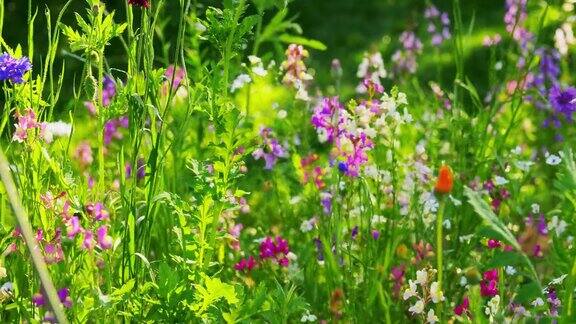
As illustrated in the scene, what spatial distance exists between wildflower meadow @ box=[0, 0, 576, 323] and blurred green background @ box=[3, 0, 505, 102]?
4.88 ft

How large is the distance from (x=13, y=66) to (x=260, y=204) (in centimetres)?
127

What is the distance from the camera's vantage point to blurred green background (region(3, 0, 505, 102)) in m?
4.81

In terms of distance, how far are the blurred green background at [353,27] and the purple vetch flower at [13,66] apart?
276cm

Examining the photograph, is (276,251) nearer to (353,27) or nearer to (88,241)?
(88,241)

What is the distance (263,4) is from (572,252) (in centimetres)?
85

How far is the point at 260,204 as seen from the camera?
9.64 ft

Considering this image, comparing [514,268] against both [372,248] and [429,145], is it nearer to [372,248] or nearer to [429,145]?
[372,248]

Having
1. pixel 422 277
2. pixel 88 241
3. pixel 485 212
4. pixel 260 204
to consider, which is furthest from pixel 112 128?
pixel 485 212

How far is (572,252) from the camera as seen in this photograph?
171 centimetres

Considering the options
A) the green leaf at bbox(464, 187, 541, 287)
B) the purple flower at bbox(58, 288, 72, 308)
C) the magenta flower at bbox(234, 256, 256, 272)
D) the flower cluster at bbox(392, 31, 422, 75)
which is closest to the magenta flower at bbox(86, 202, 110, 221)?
the purple flower at bbox(58, 288, 72, 308)

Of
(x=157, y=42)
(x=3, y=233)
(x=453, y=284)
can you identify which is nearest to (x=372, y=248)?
(x=453, y=284)

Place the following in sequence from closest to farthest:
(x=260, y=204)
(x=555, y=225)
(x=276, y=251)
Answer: (x=555, y=225)
(x=276, y=251)
(x=260, y=204)

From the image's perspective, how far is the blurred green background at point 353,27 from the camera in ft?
15.8

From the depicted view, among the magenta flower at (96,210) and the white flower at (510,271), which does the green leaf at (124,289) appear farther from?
the white flower at (510,271)
